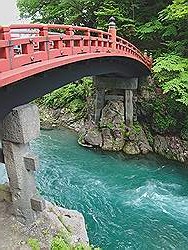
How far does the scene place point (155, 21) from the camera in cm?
1934

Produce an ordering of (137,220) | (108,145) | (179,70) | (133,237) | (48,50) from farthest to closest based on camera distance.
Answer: (108,145) < (179,70) < (137,220) < (133,237) < (48,50)

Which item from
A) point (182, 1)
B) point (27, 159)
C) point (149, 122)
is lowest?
point (149, 122)

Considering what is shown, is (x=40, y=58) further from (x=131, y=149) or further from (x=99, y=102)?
(x=99, y=102)

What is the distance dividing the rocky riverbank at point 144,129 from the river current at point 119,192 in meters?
0.65

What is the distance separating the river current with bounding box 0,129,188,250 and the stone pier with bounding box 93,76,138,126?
265 cm

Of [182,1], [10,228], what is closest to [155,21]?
[182,1]

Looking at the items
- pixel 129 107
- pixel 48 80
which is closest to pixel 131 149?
pixel 129 107

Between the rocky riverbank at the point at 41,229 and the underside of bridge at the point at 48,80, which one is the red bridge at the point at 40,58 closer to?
the underside of bridge at the point at 48,80

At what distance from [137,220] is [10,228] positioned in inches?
215

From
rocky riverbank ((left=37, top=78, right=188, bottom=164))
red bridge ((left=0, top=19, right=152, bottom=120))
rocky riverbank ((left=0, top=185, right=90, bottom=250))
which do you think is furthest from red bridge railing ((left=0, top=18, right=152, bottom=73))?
rocky riverbank ((left=37, top=78, right=188, bottom=164))

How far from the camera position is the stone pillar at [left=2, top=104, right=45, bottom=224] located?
815 cm

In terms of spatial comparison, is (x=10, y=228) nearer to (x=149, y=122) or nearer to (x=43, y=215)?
(x=43, y=215)

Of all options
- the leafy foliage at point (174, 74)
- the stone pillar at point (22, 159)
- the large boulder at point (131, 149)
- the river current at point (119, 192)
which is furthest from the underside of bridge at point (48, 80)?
the river current at point (119, 192)

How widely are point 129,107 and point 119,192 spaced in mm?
6554
